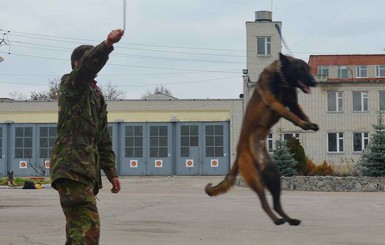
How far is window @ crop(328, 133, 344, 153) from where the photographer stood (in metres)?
41.1

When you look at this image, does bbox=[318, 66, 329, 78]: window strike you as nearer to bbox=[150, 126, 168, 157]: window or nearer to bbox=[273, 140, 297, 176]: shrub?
bbox=[273, 140, 297, 176]: shrub

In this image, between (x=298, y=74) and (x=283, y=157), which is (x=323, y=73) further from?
(x=283, y=157)

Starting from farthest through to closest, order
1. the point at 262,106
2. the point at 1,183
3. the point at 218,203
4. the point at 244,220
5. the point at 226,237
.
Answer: the point at 1,183 < the point at 218,203 < the point at 244,220 < the point at 226,237 < the point at 262,106

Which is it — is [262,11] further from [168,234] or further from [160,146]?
[160,146]

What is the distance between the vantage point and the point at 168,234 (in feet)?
45.1

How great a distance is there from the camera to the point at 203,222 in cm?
1609

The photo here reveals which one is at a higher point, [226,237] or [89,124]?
[89,124]

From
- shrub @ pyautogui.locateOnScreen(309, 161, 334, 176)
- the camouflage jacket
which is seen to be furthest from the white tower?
shrub @ pyautogui.locateOnScreen(309, 161, 334, 176)

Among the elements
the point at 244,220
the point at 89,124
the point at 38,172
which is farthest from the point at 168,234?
the point at 38,172

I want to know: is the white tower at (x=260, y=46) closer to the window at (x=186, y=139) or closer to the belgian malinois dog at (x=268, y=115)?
the belgian malinois dog at (x=268, y=115)

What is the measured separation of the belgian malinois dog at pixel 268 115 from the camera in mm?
3307

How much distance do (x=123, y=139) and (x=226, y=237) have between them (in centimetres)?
3844

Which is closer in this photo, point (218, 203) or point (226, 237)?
point (226, 237)

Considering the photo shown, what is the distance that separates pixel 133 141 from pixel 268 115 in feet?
158
